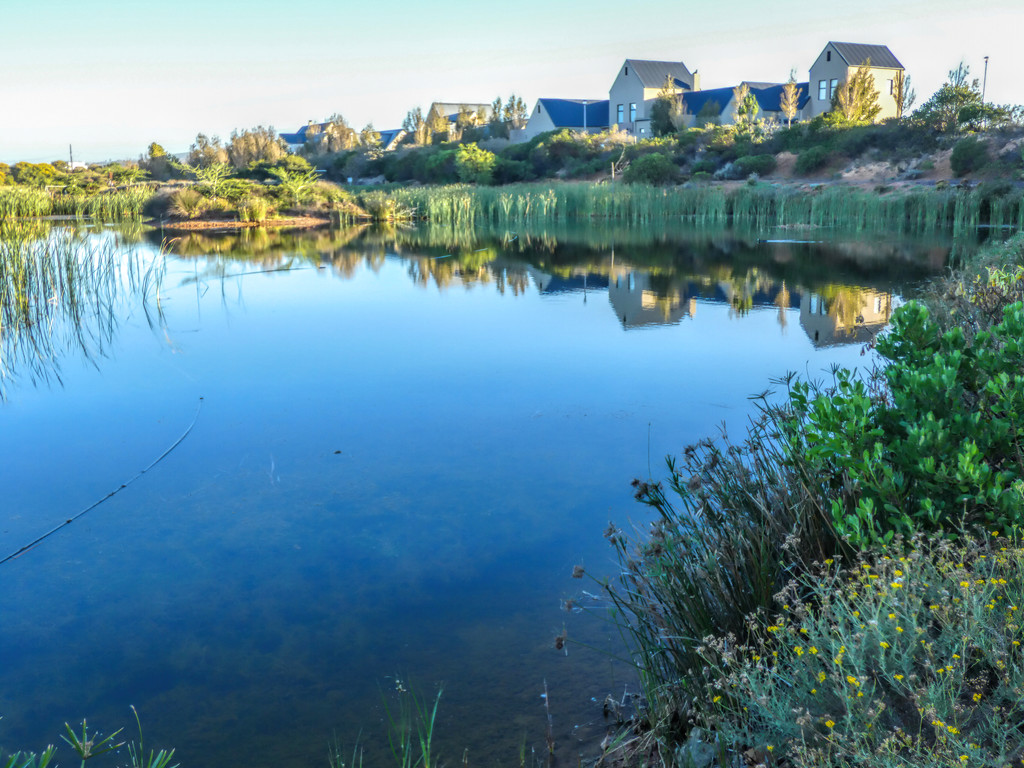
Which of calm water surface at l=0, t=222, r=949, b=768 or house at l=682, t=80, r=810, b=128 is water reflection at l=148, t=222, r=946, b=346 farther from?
house at l=682, t=80, r=810, b=128

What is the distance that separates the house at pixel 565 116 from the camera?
158 feet

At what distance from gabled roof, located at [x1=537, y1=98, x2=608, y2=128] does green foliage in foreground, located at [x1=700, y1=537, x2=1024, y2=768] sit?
48.0 m

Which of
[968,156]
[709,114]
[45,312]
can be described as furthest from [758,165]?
[45,312]

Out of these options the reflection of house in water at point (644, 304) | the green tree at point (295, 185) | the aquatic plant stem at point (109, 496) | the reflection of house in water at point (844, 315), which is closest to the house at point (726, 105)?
the green tree at point (295, 185)

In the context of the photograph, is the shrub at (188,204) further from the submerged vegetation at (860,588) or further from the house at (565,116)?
the house at (565,116)

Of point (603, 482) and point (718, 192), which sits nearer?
point (603, 482)

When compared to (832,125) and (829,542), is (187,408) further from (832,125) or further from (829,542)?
(832,125)

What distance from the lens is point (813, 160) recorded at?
2766cm

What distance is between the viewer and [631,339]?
7621 mm

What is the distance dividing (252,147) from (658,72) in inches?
891

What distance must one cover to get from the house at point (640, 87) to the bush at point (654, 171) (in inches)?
605

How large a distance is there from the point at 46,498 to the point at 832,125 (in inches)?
1275

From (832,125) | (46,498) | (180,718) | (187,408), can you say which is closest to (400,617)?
(180,718)

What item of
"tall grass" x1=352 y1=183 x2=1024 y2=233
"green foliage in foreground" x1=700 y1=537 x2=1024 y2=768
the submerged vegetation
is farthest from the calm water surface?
"tall grass" x1=352 y1=183 x2=1024 y2=233
